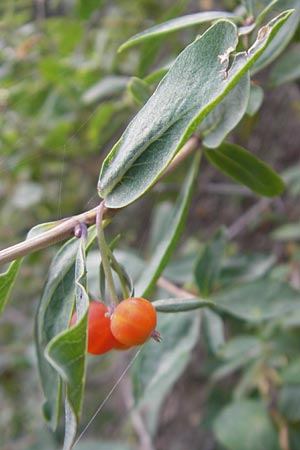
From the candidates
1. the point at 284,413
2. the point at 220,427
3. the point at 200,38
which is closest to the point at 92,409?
the point at 220,427

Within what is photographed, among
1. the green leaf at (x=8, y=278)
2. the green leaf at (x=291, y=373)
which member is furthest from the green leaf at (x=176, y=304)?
the green leaf at (x=291, y=373)

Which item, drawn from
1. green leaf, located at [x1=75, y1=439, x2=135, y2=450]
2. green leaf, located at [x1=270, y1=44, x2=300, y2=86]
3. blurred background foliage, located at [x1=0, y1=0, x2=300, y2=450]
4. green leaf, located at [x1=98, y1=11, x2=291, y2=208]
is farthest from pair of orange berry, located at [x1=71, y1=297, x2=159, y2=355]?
green leaf, located at [x1=75, y1=439, x2=135, y2=450]

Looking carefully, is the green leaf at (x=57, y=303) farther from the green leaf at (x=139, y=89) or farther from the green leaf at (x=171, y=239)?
the green leaf at (x=139, y=89)

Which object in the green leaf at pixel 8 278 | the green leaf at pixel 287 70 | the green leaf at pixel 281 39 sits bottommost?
the green leaf at pixel 287 70

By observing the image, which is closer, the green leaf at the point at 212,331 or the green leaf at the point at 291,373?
the green leaf at the point at 212,331

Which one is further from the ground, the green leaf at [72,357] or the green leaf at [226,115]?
the green leaf at [72,357]

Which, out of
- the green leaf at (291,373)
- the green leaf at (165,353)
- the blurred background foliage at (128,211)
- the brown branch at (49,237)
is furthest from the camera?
the blurred background foliage at (128,211)

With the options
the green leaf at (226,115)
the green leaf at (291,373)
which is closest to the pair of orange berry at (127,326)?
the green leaf at (226,115)

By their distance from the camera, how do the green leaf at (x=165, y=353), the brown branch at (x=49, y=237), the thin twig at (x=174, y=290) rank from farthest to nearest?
the thin twig at (x=174, y=290) → the green leaf at (x=165, y=353) → the brown branch at (x=49, y=237)

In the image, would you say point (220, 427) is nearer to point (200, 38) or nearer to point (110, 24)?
point (200, 38)
